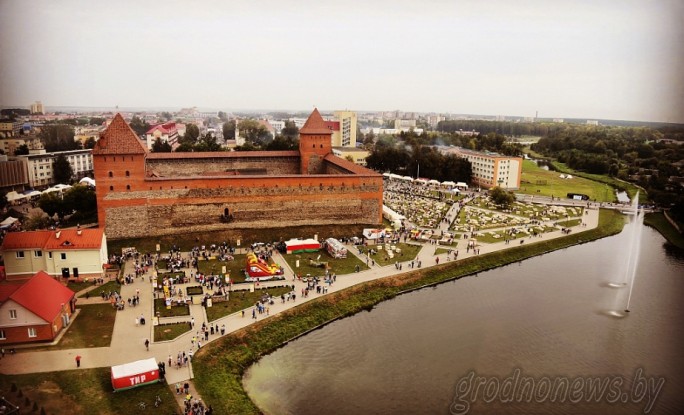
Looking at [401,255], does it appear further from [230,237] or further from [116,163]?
[116,163]

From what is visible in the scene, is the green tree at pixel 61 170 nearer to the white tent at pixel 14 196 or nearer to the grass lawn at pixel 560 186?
the white tent at pixel 14 196

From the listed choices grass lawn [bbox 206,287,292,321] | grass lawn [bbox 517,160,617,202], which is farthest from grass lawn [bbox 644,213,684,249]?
grass lawn [bbox 206,287,292,321]

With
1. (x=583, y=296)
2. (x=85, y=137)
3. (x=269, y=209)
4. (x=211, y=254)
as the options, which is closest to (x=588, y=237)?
(x=583, y=296)

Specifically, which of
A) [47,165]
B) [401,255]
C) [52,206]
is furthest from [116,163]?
[47,165]

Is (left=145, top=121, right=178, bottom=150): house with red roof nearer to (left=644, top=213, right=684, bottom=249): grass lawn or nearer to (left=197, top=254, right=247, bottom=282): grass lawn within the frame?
(left=197, top=254, right=247, bottom=282): grass lawn

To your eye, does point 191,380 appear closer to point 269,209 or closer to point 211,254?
point 211,254

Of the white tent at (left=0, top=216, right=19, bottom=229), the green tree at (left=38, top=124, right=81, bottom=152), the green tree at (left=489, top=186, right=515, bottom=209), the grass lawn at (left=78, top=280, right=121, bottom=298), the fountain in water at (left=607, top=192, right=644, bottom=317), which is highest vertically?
the green tree at (left=38, top=124, right=81, bottom=152)
